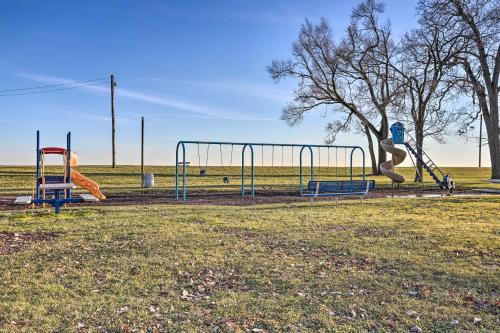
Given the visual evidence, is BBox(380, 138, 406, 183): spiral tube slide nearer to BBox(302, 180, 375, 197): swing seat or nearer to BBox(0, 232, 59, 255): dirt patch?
BBox(302, 180, 375, 197): swing seat

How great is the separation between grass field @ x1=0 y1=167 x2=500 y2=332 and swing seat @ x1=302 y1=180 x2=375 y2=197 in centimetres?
450

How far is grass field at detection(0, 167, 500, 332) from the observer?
4.61 m

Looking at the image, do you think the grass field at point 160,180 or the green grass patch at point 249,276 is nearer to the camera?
the green grass patch at point 249,276

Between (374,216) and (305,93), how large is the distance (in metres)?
24.4

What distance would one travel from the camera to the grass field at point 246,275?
4.61m

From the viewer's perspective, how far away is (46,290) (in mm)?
5430

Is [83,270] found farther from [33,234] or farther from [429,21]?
[429,21]

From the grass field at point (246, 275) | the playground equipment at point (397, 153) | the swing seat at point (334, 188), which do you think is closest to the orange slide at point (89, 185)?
the grass field at point (246, 275)

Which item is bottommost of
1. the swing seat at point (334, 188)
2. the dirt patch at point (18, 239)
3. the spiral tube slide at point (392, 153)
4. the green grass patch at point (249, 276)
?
the green grass patch at point (249, 276)

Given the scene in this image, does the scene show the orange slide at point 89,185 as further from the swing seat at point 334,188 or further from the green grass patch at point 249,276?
the swing seat at point 334,188

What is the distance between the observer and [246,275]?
6141mm

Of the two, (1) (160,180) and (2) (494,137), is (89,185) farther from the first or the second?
(2) (494,137)

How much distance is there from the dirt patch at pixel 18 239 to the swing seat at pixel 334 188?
28.1 feet

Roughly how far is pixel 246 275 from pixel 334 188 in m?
10.4
